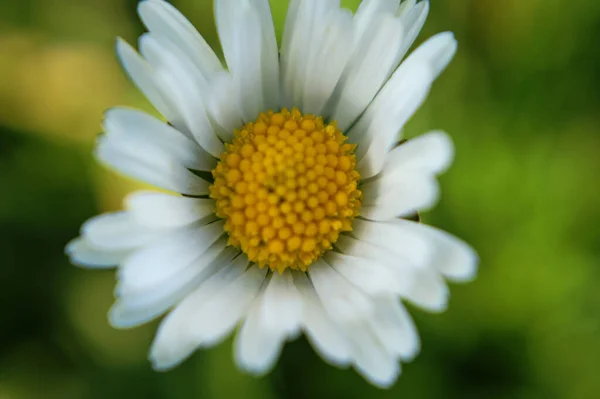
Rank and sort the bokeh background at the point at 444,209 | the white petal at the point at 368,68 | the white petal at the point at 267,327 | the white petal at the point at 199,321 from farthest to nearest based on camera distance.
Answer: the bokeh background at the point at 444,209
the white petal at the point at 368,68
the white petal at the point at 199,321
the white petal at the point at 267,327

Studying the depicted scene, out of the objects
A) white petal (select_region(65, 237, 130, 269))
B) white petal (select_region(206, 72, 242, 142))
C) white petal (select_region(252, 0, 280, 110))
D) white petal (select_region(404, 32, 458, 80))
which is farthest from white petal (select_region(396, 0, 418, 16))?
white petal (select_region(65, 237, 130, 269))

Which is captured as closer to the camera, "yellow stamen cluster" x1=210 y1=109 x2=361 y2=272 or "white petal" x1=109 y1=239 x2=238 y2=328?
"white petal" x1=109 y1=239 x2=238 y2=328

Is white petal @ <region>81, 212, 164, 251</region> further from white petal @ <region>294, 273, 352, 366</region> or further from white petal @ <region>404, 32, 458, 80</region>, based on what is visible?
white petal @ <region>404, 32, 458, 80</region>

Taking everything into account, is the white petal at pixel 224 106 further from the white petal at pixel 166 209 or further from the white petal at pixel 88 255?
the white petal at pixel 88 255

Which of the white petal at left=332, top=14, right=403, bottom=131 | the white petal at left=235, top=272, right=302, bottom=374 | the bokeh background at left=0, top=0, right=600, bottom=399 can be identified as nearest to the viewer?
the white petal at left=235, top=272, right=302, bottom=374

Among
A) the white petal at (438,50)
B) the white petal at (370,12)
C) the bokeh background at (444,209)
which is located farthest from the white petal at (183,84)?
the bokeh background at (444,209)
